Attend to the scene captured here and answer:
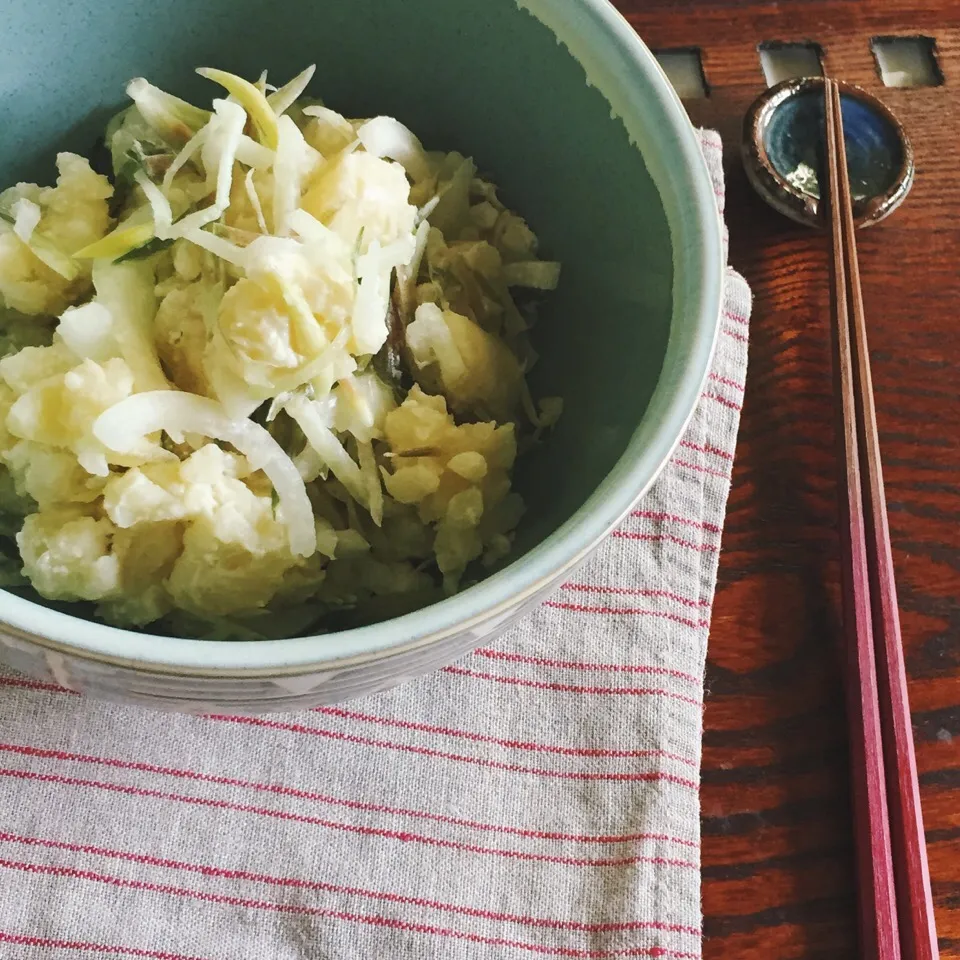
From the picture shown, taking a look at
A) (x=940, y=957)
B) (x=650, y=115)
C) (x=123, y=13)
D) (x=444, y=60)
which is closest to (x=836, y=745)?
(x=940, y=957)

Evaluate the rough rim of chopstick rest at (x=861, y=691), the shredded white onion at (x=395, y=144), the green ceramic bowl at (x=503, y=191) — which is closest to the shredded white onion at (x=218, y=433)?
the green ceramic bowl at (x=503, y=191)

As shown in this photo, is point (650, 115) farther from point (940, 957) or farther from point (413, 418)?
point (940, 957)

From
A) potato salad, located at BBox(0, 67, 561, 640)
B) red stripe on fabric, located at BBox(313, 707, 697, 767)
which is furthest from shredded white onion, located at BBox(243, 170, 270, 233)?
red stripe on fabric, located at BBox(313, 707, 697, 767)

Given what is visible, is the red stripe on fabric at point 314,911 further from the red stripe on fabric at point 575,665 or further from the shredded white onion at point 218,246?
the shredded white onion at point 218,246

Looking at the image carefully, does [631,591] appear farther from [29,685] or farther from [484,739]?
[29,685]

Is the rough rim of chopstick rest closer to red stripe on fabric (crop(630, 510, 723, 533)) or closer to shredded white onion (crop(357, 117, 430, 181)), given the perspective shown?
red stripe on fabric (crop(630, 510, 723, 533))

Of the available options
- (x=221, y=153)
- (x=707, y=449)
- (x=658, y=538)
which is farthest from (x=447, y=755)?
(x=221, y=153)

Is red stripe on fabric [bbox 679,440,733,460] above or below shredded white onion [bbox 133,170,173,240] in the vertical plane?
above
